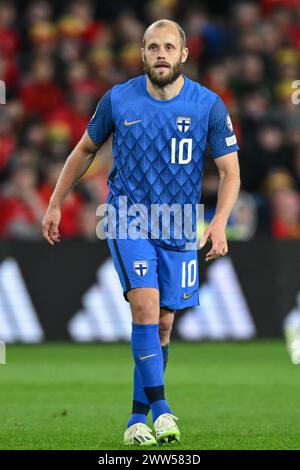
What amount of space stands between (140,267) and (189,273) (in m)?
0.39

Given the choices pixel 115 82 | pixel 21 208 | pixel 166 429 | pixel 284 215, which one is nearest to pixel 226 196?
pixel 166 429

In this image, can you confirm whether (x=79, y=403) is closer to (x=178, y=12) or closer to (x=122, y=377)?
(x=122, y=377)

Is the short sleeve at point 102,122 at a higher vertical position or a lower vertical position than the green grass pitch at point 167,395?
higher

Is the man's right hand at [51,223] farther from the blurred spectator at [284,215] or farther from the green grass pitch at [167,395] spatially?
the blurred spectator at [284,215]

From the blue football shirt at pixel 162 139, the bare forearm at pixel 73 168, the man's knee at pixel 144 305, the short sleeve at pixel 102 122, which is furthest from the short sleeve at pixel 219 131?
the man's knee at pixel 144 305

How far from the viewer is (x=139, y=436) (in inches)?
283

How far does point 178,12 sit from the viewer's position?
1862 cm

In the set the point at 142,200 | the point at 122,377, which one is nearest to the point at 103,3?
the point at 122,377

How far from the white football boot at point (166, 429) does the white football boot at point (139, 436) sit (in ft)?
0.19

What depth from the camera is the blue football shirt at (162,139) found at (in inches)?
292

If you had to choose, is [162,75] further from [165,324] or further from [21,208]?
[21,208]

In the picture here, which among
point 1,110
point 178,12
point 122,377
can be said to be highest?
point 178,12

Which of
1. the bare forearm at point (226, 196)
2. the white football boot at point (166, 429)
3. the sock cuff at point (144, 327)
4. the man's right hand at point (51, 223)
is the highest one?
the bare forearm at point (226, 196)
